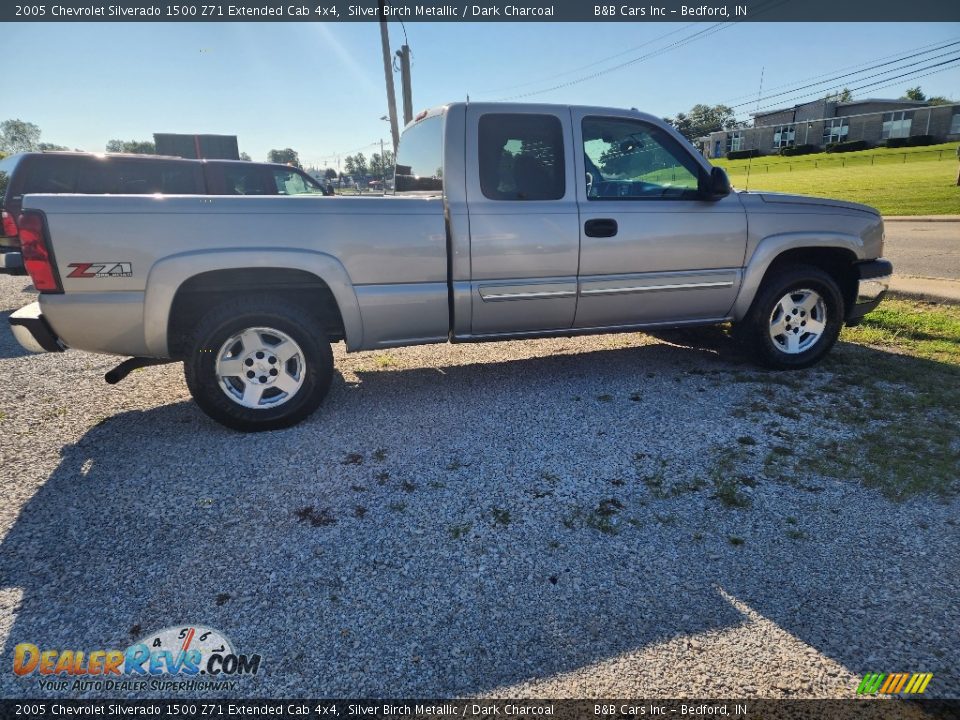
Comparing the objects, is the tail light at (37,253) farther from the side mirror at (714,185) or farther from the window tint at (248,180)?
the window tint at (248,180)

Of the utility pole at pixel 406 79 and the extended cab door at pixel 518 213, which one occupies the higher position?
the utility pole at pixel 406 79

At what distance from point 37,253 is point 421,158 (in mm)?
2574

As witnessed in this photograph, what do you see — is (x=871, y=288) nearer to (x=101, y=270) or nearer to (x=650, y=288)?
(x=650, y=288)

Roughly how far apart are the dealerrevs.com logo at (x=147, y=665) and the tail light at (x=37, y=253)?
6.53 feet

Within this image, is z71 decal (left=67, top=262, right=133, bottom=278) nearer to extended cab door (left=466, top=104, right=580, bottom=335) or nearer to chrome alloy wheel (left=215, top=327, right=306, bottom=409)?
chrome alloy wheel (left=215, top=327, right=306, bottom=409)

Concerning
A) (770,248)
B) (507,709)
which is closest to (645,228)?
(770,248)

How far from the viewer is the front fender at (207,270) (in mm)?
3223

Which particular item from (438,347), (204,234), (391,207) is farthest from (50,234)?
A: (438,347)

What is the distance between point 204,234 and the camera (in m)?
3.24

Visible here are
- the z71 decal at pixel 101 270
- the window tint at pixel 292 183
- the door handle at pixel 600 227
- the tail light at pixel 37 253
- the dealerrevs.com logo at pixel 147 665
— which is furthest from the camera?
the window tint at pixel 292 183

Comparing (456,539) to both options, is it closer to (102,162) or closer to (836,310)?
(836,310)

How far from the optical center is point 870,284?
4.62 meters

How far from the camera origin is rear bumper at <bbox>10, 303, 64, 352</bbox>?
321 centimetres

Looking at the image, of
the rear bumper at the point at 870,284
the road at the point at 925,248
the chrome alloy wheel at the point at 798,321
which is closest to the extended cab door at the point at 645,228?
the chrome alloy wheel at the point at 798,321
